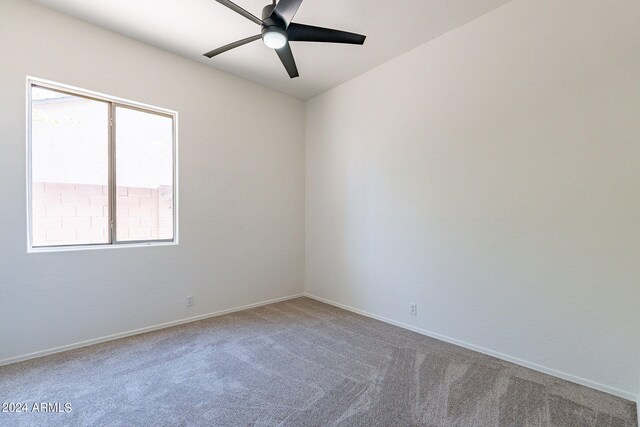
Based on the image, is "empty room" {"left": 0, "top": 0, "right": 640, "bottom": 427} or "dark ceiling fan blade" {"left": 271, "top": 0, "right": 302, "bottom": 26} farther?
"empty room" {"left": 0, "top": 0, "right": 640, "bottom": 427}

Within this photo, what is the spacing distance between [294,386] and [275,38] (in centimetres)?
255

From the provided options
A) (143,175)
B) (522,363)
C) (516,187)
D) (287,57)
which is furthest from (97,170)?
(522,363)

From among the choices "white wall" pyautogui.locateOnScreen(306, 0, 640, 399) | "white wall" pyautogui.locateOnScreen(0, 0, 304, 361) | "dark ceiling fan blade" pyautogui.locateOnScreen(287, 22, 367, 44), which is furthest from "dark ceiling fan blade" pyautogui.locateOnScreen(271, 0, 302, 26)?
"white wall" pyautogui.locateOnScreen(0, 0, 304, 361)

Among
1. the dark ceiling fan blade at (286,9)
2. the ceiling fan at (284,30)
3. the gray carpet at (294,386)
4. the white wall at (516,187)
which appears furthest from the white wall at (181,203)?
the dark ceiling fan blade at (286,9)

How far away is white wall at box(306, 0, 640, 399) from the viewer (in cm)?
204

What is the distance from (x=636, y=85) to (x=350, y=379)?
2.92 metres

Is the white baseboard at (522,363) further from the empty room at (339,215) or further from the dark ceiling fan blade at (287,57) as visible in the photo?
the dark ceiling fan blade at (287,57)

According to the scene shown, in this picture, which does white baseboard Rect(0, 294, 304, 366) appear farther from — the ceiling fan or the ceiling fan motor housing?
the ceiling fan motor housing

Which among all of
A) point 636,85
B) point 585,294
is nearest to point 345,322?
point 585,294

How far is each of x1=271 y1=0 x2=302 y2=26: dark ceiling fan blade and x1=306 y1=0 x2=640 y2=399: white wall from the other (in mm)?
1798

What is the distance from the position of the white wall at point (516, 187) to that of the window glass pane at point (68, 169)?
9.64 feet

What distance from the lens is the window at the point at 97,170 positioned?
2652mm

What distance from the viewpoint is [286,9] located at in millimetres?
1849

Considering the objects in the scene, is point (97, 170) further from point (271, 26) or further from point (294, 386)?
point (294, 386)
